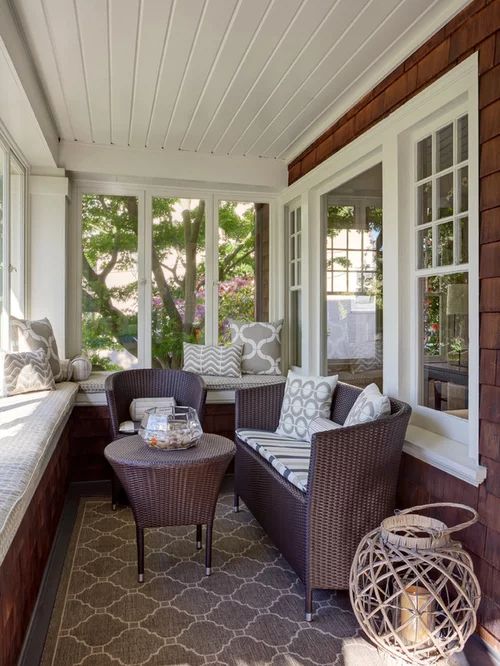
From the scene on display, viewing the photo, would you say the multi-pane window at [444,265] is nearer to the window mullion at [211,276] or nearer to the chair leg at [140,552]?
the chair leg at [140,552]

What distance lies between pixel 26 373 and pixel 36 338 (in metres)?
0.34

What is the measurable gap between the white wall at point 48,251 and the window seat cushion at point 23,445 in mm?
848

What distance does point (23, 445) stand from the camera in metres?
2.08

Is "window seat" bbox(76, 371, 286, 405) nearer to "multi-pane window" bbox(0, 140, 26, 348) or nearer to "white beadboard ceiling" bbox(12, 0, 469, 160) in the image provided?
"multi-pane window" bbox(0, 140, 26, 348)

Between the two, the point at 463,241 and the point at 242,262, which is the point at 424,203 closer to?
the point at 463,241

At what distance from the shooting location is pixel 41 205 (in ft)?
13.2

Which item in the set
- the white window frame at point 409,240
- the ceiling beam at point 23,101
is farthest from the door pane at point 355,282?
the ceiling beam at point 23,101

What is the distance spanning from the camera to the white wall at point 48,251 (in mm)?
4020

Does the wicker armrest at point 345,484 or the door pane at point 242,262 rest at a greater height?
the door pane at point 242,262

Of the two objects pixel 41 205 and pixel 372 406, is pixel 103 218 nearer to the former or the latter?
pixel 41 205

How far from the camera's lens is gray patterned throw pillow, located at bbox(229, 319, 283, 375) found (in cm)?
445

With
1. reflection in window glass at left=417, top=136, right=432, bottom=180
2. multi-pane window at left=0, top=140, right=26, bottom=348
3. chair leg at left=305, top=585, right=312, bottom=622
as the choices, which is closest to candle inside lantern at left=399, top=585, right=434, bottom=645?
chair leg at left=305, top=585, right=312, bottom=622

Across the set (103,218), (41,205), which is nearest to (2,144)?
(41,205)

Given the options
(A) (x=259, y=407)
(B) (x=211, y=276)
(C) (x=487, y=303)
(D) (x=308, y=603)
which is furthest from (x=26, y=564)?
(B) (x=211, y=276)
